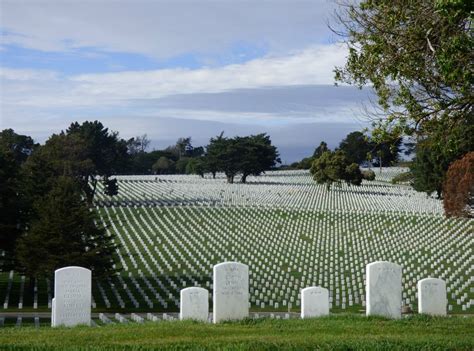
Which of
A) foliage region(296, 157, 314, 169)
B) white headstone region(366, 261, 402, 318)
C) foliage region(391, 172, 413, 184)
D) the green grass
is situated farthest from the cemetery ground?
foliage region(296, 157, 314, 169)

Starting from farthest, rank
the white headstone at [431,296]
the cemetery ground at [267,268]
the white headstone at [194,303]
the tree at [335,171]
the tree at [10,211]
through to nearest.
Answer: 1. the tree at [335,171]
2. the tree at [10,211]
3. the white headstone at [431,296]
4. the white headstone at [194,303]
5. the cemetery ground at [267,268]

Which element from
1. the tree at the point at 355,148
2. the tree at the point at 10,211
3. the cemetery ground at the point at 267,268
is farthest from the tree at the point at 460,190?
the tree at the point at 355,148

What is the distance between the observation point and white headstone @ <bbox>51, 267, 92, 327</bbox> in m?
14.4

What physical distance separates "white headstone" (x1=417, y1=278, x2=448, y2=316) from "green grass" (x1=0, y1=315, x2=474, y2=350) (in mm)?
2277

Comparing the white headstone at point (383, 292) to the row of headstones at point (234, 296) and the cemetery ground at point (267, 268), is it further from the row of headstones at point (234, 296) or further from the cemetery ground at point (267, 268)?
the cemetery ground at point (267, 268)

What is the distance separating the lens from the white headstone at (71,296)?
1444 centimetres

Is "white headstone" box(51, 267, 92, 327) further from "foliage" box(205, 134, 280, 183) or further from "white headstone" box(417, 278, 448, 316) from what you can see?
"foliage" box(205, 134, 280, 183)

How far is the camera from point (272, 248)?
3981 centimetres

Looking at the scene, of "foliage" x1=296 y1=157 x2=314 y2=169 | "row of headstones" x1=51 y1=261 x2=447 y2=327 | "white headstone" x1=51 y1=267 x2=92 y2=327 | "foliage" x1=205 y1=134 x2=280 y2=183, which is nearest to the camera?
"row of headstones" x1=51 y1=261 x2=447 y2=327

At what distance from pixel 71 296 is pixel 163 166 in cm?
10644

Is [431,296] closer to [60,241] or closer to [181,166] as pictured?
[60,241]

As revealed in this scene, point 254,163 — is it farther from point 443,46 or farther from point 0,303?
point 443,46

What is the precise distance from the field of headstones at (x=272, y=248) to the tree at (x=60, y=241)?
4.71 feet

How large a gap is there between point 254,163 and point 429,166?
26.2 metres
